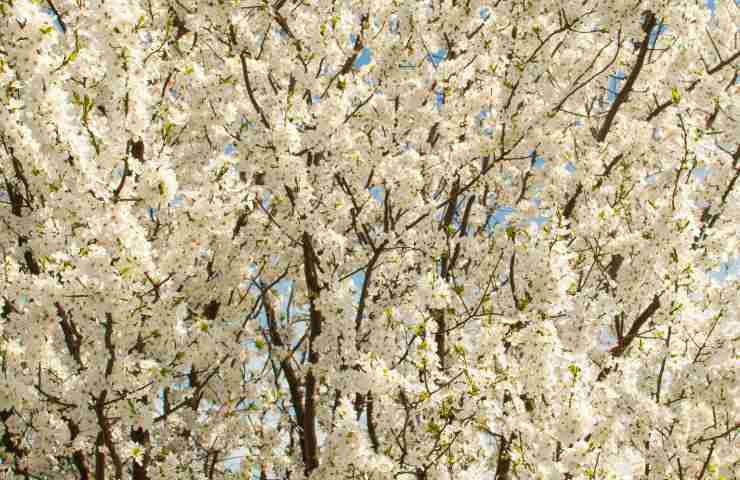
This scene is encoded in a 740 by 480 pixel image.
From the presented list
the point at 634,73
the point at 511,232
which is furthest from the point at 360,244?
the point at 634,73

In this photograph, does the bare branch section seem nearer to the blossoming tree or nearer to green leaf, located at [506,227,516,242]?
the blossoming tree

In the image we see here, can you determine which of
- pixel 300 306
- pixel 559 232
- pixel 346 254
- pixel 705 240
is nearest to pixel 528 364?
pixel 559 232

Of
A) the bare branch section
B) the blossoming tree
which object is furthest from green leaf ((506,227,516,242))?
the bare branch section

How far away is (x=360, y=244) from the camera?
956cm

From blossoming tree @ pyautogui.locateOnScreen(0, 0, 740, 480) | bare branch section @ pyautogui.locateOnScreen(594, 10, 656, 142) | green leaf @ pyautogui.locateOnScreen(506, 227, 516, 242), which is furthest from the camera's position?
bare branch section @ pyautogui.locateOnScreen(594, 10, 656, 142)

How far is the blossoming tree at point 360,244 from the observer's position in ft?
19.7

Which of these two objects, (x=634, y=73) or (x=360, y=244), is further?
(x=360, y=244)

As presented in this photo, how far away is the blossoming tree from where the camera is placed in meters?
6.00

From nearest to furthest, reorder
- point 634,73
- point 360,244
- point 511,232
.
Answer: point 511,232 → point 634,73 → point 360,244

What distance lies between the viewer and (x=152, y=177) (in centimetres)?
592

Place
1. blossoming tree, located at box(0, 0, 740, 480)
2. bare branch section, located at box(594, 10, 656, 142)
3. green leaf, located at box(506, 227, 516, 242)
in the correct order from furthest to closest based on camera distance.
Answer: bare branch section, located at box(594, 10, 656, 142), green leaf, located at box(506, 227, 516, 242), blossoming tree, located at box(0, 0, 740, 480)

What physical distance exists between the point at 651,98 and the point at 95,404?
314 inches

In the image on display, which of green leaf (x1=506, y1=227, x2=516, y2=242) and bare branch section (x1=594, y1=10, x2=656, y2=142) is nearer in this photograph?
green leaf (x1=506, y1=227, x2=516, y2=242)

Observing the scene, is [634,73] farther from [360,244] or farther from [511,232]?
[360,244]
